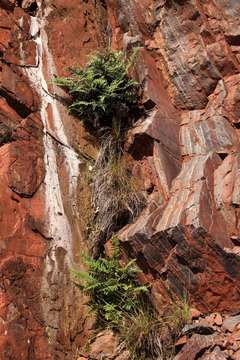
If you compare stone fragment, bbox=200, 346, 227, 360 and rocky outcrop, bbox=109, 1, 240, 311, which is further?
rocky outcrop, bbox=109, 1, 240, 311

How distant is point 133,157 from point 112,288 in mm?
1839

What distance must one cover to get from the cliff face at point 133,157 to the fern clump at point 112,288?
0.55 feet

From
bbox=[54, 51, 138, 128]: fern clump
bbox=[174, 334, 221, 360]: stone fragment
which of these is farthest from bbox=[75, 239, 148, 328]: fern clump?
bbox=[54, 51, 138, 128]: fern clump

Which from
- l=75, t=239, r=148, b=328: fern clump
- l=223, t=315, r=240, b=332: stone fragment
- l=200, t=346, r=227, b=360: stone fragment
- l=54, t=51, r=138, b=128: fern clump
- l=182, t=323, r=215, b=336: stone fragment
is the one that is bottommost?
l=200, t=346, r=227, b=360: stone fragment

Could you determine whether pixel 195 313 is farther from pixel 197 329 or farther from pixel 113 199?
pixel 113 199

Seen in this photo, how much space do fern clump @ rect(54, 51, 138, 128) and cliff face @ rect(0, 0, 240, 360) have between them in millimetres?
197

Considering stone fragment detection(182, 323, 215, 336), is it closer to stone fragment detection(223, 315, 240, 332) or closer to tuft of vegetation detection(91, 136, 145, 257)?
stone fragment detection(223, 315, 240, 332)

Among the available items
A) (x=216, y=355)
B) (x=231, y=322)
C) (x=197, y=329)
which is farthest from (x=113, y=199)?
(x=216, y=355)

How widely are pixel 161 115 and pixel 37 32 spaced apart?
2360 millimetres

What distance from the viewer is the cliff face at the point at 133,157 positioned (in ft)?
19.0

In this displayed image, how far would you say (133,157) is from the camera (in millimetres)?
7031

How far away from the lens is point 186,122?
7.21m

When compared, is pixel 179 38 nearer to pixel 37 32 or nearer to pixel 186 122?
pixel 186 122

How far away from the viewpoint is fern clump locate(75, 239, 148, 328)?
19.7 feet
